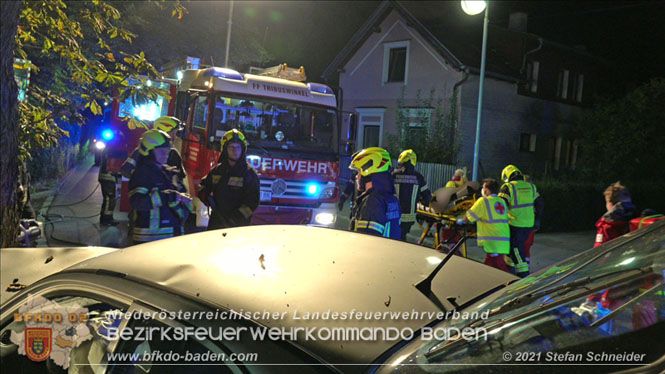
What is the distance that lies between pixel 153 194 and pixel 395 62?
19.8 metres

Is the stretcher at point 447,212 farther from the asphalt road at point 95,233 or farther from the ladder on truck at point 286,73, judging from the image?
the ladder on truck at point 286,73

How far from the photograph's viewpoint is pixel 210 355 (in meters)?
1.72

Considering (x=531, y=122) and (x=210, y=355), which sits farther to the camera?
(x=531, y=122)

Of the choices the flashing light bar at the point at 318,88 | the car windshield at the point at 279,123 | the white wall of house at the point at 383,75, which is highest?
the white wall of house at the point at 383,75

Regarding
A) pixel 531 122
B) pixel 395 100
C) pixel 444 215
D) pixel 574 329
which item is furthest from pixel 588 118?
pixel 574 329

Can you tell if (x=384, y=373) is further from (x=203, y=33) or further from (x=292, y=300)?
(x=203, y=33)

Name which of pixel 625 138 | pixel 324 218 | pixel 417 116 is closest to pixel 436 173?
pixel 625 138

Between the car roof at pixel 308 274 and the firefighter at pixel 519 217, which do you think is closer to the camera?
the car roof at pixel 308 274

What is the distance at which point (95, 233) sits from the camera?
30.9 feet

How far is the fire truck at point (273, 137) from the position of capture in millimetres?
8250

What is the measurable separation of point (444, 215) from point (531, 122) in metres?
17.7

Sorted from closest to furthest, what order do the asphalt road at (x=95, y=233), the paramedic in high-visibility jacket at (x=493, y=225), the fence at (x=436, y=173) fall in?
1. the paramedic in high-visibility jacket at (x=493, y=225)
2. the asphalt road at (x=95, y=233)
3. the fence at (x=436, y=173)

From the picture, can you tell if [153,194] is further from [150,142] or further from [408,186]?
[408,186]

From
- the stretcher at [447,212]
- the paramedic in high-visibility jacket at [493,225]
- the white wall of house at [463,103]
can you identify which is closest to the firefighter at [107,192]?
the stretcher at [447,212]
